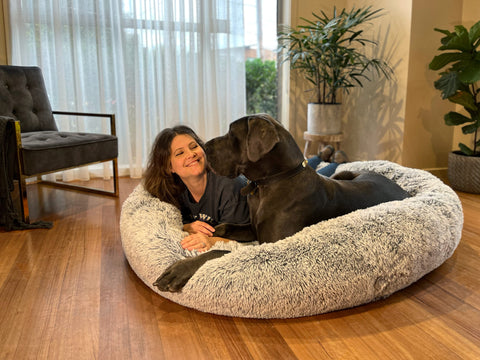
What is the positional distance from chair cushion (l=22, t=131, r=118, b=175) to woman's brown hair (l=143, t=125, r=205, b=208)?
805 mm

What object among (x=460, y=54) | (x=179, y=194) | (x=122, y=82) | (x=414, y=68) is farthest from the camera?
(x=122, y=82)

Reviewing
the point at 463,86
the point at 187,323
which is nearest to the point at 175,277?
the point at 187,323

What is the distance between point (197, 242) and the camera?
74.4 inches

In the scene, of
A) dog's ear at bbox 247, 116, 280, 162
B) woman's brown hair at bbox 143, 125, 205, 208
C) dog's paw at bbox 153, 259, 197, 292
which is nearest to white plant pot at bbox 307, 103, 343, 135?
woman's brown hair at bbox 143, 125, 205, 208

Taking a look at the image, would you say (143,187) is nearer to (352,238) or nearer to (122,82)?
(352,238)

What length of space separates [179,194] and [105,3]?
7.41 feet

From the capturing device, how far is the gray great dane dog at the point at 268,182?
1.63 metres

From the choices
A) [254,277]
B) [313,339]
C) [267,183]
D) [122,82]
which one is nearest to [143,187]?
[267,183]

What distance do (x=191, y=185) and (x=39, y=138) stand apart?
4.58ft

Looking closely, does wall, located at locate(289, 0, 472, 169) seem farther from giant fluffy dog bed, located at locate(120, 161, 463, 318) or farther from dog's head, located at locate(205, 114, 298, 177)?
dog's head, located at locate(205, 114, 298, 177)

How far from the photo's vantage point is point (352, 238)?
5.44ft

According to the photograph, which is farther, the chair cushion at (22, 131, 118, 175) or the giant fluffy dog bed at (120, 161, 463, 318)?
the chair cushion at (22, 131, 118, 175)

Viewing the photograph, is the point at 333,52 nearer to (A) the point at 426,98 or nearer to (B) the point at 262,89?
(A) the point at 426,98

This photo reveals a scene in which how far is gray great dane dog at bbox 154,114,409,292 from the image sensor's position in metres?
1.63
